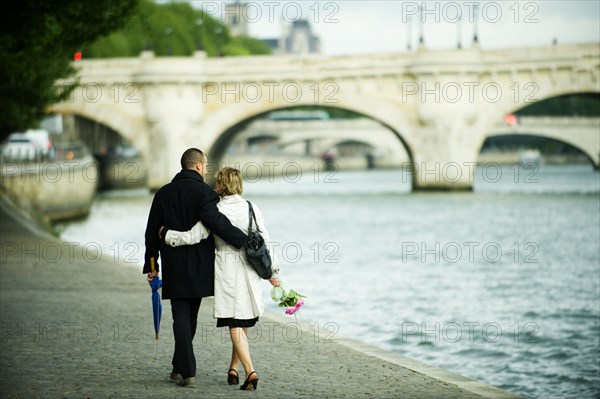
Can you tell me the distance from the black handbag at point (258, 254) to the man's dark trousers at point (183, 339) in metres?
0.57

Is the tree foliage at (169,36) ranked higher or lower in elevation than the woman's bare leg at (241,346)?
higher

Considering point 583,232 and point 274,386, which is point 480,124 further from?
point 274,386

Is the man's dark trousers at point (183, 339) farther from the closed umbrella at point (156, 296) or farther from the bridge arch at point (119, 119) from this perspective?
the bridge arch at point (119, 119)

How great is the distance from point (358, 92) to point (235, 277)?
41.2 m

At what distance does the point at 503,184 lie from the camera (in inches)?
2352

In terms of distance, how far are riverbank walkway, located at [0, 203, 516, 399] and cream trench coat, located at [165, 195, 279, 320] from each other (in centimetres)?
56

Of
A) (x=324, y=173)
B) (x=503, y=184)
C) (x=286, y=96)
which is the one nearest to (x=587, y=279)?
(x=286, y=96)

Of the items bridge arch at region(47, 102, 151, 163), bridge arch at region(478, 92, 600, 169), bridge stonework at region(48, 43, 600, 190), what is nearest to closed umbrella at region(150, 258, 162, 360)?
bridge stonework at region(48, 43, 600, 190)

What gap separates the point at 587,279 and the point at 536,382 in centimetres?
1023

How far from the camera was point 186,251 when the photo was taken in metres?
8.53

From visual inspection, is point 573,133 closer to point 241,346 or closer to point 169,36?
point 169,36

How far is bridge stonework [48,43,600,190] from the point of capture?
4772cm

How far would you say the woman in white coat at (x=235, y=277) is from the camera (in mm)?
8445

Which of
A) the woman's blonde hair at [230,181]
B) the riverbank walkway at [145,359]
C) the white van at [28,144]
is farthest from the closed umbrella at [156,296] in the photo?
the white van at [28,144]
